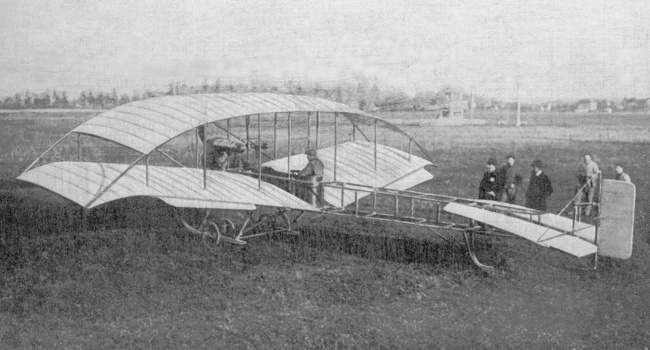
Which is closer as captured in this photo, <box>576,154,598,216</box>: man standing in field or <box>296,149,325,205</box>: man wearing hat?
<box>576,154,598,216</box>: man standing in field

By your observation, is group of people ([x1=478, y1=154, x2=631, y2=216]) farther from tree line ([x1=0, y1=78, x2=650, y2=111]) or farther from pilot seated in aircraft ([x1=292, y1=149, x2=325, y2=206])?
pilot seated in aircraft ([x1=292, y1=149, x2=325, y2=206])

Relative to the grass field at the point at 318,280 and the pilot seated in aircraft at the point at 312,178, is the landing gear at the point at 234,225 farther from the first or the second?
the pilot seated in aircraft at the point at 312,178

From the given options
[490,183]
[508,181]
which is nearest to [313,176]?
[490,183]

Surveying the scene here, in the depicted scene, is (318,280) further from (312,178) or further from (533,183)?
(533,183)

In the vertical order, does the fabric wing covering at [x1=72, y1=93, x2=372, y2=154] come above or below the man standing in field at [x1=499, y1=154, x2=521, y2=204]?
above

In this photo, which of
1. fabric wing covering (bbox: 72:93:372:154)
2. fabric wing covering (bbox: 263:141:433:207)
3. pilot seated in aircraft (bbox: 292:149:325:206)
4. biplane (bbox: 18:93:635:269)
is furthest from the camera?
fabric wing covering (bbox: 263:141:433:207)

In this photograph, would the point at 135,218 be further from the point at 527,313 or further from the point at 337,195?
the point at 527,313

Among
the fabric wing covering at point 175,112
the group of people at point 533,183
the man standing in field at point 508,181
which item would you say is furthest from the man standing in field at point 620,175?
the fabric wing covering at point 175,112

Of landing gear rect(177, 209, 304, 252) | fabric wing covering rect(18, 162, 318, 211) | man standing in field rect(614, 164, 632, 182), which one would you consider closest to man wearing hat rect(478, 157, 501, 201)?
man standing in field rect(614, 164, 632, 182)
